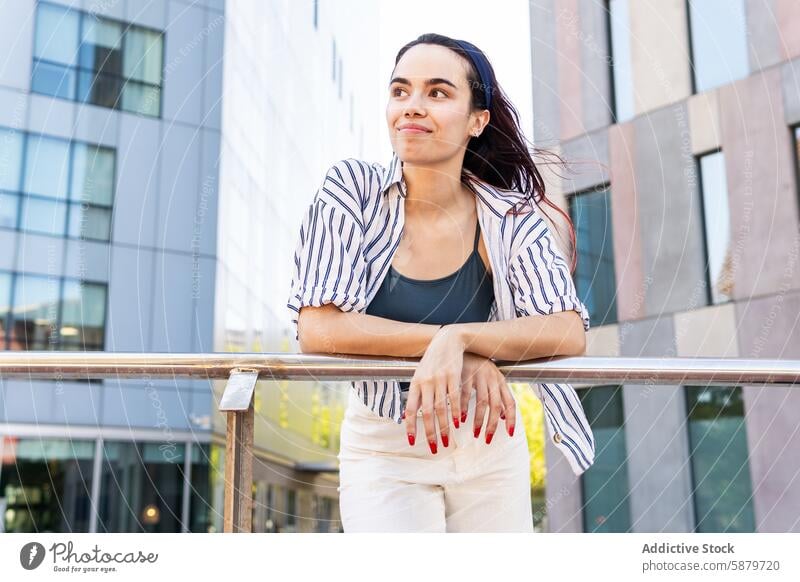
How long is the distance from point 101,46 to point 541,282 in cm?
780

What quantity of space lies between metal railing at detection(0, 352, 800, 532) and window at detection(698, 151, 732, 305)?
4603mm

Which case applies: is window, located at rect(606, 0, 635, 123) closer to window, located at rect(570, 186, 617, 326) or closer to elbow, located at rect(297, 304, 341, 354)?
window, located at rect(570, 186, 617, 326)

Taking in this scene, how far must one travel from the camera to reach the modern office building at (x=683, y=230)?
16.9 ft

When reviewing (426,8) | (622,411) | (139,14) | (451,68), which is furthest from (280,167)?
(451,68)

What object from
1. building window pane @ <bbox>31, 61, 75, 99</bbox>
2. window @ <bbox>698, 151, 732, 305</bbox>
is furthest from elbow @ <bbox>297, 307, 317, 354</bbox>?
building window pane @ <bbox>31, 61, 75, 99</bbox>

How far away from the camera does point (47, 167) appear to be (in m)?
7.97

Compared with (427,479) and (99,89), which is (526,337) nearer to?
(427,479)

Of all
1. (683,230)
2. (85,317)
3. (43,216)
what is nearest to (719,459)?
(683,230)

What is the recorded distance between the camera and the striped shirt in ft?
3.73

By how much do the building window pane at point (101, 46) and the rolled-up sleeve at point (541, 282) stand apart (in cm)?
728

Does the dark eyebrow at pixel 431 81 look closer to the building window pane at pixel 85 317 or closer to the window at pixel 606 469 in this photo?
the window at pixel 606 469

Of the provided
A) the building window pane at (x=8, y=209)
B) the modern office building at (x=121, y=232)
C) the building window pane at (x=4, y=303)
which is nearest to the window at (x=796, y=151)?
the modern office building at (x=121, y=232)

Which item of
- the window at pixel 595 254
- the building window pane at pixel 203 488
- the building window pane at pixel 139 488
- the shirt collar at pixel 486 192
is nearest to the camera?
the shirt collar at pixel 486 192
